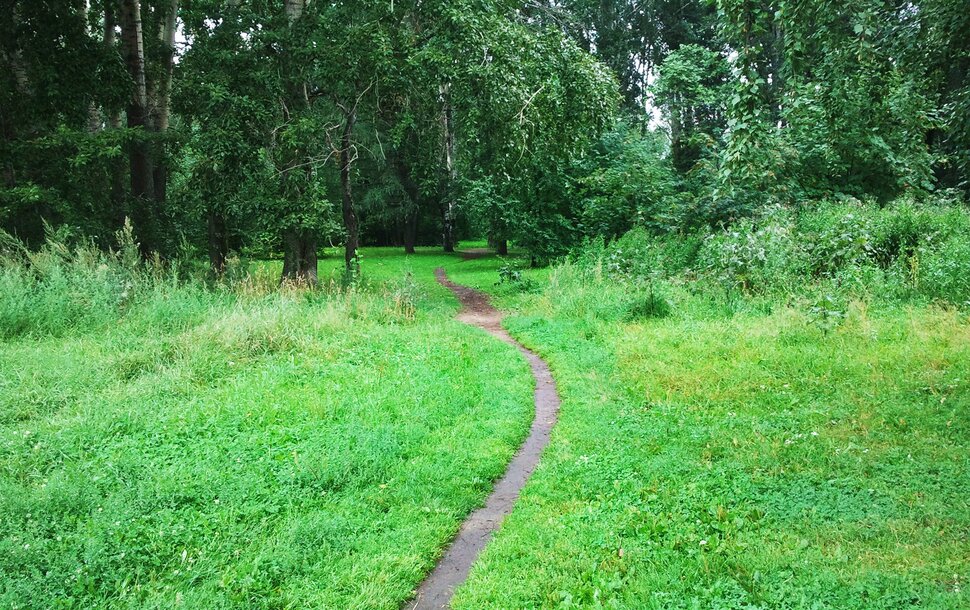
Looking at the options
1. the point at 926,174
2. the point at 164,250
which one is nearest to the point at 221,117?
the point at 164,250

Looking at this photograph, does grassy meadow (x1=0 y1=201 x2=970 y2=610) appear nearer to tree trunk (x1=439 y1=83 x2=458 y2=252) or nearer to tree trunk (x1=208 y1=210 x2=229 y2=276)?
tree trunk (x1=208 y1=210 x2=229 y2=276)

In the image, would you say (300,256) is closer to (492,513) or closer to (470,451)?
(470,451)

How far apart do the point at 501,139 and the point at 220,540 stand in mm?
10044

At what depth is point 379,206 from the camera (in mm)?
31719

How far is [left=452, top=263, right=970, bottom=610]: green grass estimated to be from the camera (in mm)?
Answer: 3512

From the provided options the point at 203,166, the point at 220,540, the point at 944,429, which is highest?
the point at 203,166

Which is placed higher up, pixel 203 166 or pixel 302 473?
pixel 203 166

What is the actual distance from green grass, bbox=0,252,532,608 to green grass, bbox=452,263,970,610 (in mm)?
836

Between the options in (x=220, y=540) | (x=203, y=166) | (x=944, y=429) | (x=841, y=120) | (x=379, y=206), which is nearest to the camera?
(x=220, y=540)

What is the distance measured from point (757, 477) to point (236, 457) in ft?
14.5

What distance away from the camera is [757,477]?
187 inches

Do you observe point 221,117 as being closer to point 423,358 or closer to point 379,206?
point 423,358

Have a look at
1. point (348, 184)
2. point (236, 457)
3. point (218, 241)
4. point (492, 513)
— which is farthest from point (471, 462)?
point (218, 241)

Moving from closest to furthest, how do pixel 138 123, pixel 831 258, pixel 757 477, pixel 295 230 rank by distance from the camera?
pixel 757 477 → pixel 831 258 → pixel 295 230 → pixel 138 123
